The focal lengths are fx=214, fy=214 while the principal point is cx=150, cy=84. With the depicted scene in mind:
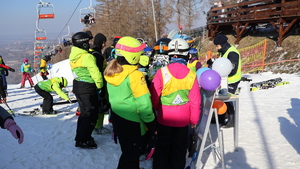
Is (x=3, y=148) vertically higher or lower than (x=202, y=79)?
lower

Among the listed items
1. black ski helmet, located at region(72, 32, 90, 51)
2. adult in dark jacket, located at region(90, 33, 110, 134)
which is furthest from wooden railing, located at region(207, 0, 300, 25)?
black ski helmet, located at region(72, 32, 90, 51)

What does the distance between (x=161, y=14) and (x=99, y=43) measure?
94.7 ft

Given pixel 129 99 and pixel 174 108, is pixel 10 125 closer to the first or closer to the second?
pixel 129 99

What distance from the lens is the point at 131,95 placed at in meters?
2.52

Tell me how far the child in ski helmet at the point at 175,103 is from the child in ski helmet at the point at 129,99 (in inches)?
11.0

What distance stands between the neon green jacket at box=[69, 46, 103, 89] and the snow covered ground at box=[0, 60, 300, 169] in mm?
1270

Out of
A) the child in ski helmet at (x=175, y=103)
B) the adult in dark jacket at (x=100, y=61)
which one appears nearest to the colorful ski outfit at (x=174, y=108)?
the child in ski helmet at (x=175, y=103)

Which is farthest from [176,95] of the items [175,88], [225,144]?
[225,144]

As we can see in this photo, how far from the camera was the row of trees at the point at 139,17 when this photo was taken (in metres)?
30.4

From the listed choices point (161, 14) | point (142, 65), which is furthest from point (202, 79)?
point (161, 14)

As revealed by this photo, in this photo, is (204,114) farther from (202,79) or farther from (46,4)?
(46,4)

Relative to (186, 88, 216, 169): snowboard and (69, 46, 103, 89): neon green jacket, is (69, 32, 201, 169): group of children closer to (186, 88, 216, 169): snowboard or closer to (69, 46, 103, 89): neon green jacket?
(186, 88, 216, 169): snowboard

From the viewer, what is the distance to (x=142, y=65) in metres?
3.96

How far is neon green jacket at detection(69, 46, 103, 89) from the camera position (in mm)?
3523
